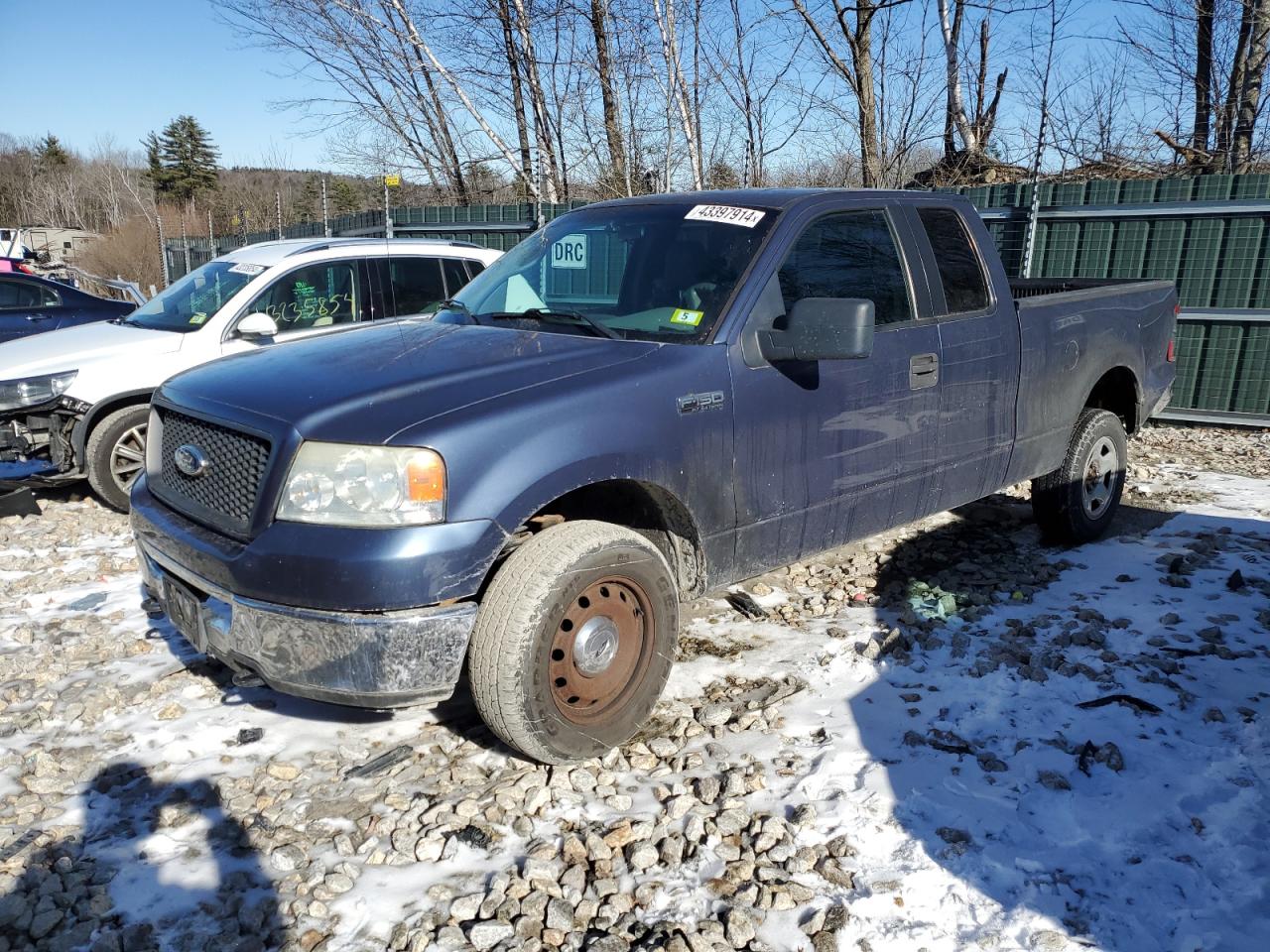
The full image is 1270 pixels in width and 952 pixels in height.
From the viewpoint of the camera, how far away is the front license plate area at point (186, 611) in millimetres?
3018

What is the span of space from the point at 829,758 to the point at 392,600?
1574 mm

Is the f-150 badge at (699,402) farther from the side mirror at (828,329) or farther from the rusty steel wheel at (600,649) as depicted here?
the rusty steel wheel at (600,649)

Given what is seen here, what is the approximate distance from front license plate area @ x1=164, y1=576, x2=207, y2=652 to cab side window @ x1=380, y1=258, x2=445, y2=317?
160 inches

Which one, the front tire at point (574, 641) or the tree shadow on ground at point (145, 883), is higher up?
the front tire at point (574, 641)

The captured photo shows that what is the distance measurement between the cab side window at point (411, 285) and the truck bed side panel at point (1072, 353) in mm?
4260

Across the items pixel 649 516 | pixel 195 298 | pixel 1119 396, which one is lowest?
pixel 649 516

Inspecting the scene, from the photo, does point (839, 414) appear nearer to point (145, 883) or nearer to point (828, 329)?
point (828, 329)

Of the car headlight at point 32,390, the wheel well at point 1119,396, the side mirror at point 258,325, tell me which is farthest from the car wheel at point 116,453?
the wheel well at point 1119,396

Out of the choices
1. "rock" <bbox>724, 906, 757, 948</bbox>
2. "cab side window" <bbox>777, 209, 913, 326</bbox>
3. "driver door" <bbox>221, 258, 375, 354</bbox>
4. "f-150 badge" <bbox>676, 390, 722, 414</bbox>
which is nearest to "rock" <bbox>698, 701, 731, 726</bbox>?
"rock" <bbox>724, 906, 757, 948</bbox>

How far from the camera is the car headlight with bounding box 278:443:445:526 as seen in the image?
8.78 feet

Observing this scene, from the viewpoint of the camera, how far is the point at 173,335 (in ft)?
20.8

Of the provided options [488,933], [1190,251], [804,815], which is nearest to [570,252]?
[804,815]

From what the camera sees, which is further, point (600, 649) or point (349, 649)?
point (600, 649)

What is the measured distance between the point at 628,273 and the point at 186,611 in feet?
6.83
